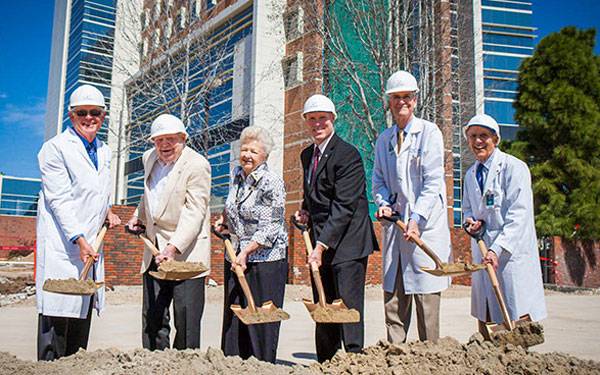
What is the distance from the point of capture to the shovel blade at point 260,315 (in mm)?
3502

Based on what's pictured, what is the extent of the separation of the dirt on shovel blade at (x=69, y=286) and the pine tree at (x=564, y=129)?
16867 mm

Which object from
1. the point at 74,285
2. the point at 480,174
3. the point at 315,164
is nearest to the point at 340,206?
the point at 315,164

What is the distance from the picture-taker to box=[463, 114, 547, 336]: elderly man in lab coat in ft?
12.6

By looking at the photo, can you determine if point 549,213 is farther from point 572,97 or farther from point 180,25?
point 180,25

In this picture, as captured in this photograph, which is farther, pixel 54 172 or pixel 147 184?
pixel 147 184

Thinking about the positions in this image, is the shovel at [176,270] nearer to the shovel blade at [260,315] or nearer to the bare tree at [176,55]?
the shovel blade at [260,315]

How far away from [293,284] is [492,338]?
11150 millimetres

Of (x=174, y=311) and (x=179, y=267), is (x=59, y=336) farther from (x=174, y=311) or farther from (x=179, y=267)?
(x=179, y=267)

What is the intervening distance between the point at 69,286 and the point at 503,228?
3.06 m

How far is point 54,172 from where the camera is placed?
3.66 meters

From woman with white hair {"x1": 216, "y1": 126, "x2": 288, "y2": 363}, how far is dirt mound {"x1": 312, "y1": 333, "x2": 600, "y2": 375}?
0.64 meters

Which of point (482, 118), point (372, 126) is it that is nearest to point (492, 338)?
point (482, 118)

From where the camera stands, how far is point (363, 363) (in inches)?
128

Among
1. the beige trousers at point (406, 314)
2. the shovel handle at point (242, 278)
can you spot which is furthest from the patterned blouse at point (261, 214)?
the beige trousers at point (406, 314)
